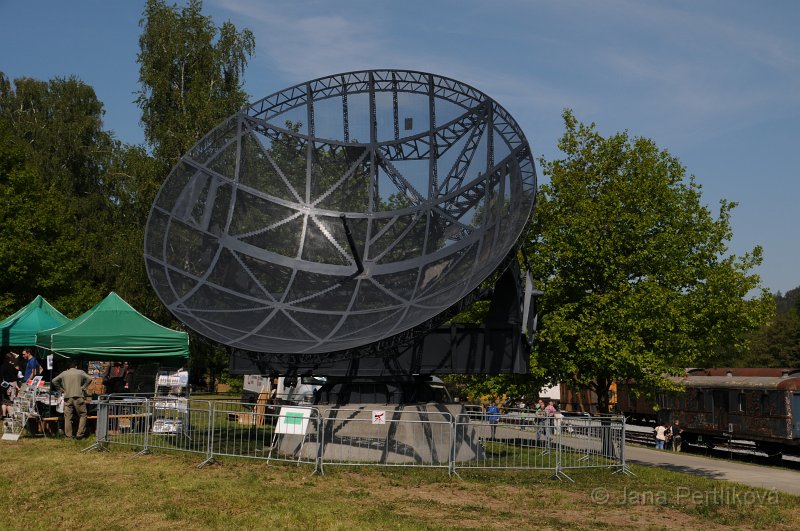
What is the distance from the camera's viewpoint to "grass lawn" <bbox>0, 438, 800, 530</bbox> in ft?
41.7

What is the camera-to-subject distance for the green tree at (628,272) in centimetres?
2870

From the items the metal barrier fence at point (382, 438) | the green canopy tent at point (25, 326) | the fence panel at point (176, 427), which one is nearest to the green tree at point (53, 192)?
the green canopy tent at point (25, 326)

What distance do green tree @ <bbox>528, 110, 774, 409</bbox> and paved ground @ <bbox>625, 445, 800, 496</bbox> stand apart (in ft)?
9.74

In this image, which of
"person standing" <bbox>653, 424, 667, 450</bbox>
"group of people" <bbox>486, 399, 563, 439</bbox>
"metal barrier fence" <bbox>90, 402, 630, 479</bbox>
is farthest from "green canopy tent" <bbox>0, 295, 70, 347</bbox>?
"person standing" <bbox>653, 424, 667, 450</bbox>

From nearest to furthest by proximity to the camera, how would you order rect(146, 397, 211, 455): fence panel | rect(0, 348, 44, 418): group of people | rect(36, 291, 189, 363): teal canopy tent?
1. rect(146, 397, 211, 455): fence panel
2. rect(36, 291, 189, 363): teal canopy tent
3. rect(0, 348, 44, 418): group of people

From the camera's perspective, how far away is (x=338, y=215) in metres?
22.0

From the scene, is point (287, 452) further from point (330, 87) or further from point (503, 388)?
point (503, 388)

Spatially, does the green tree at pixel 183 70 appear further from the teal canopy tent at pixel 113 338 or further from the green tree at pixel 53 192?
the teal canopy tent at pixel 113 338

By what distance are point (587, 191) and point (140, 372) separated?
57.6 ft

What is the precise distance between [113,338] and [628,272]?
700 inches

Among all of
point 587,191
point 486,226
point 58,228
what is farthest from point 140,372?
point 58,228

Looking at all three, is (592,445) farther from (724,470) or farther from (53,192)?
(53,192)

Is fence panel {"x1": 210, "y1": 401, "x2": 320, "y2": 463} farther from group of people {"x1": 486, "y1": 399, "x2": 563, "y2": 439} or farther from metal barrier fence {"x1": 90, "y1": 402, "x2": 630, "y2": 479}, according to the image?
group of people {"x1": 486, "y1": 399, "x2": 563, "y2": 439}

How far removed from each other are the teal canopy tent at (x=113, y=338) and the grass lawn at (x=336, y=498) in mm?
4702
